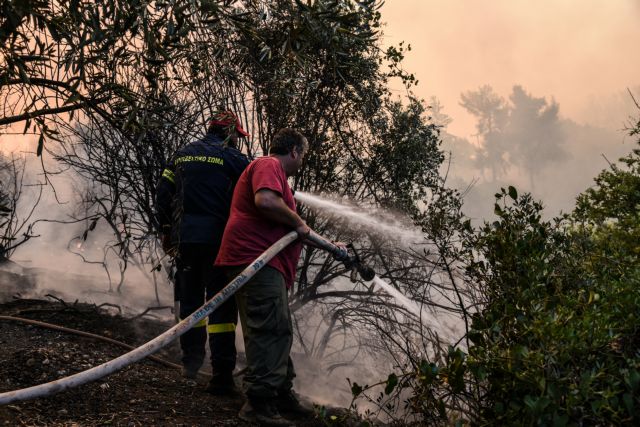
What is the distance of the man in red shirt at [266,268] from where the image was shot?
361cm

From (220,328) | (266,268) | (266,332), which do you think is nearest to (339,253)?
(266,268)

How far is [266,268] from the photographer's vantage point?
3723mm

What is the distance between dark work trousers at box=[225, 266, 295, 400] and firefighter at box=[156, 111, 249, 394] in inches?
17.6

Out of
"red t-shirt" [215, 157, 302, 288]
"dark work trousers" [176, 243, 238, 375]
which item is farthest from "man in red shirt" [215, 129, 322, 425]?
"dark work trousers" [176, 243, 238, 375]

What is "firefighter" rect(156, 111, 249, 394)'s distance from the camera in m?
4.14

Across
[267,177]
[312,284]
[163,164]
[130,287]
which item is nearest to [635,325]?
[267,177]

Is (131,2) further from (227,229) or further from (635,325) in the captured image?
(635,325)

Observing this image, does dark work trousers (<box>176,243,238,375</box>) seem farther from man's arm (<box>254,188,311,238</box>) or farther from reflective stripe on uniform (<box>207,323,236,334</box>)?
man's arm (<box>254,188,311,238</box>)

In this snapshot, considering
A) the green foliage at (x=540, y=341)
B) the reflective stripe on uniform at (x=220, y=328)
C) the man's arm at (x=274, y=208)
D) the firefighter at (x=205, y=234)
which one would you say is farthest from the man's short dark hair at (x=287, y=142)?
the green foliage at (x=540, y=341)

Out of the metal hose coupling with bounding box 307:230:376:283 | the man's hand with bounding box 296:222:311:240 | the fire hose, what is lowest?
the fire hose

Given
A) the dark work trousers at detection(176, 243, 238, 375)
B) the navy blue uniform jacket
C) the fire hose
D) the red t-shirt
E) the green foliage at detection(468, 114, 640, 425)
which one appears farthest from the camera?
the navy blue uniform jacket

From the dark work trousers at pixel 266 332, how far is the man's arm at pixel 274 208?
31cm

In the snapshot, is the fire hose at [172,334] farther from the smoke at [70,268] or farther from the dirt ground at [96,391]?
the smoke at [70,268]

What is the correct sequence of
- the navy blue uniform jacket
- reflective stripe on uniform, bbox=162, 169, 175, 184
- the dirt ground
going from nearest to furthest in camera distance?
the dirt ground < the navy blue uniform jacket < reflective stripe on uniform, bbox=162, 169, 175, 184
